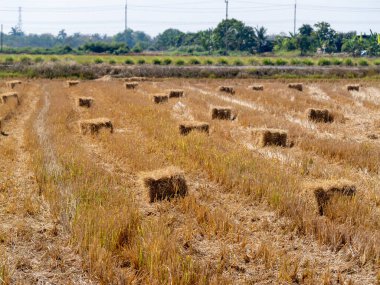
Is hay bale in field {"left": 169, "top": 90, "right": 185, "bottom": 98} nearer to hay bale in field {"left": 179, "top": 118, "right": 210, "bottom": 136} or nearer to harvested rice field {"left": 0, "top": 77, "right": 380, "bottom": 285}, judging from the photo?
harvested rice field {"left": 0, "top": 77, "right": 380, "bottom": 285}

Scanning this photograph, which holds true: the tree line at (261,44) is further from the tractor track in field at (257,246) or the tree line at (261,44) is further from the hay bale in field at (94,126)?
the tractor track in field at (257,246)

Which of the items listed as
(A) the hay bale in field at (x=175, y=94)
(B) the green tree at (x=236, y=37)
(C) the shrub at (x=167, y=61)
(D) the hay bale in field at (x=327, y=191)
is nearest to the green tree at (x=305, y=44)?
(B) the green tree at (x=236, y=37)

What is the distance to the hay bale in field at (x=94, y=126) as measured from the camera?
12516 millimetres

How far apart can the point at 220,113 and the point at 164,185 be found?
26.5ft

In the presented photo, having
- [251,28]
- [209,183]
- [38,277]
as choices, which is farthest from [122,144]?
[251,28]

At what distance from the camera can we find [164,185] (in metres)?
7.11

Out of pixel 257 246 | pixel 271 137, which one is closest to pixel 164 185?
pixel 257 246

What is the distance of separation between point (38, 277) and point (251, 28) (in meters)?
98.4

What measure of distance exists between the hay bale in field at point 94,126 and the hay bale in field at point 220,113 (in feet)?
12.1

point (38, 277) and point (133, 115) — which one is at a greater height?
point (133, 115)

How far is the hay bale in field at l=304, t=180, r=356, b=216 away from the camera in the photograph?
647cm

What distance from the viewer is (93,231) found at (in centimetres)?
546

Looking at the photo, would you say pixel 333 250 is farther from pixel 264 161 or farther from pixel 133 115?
pixel 133 115

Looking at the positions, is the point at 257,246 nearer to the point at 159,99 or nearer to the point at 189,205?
the point at 189,205
